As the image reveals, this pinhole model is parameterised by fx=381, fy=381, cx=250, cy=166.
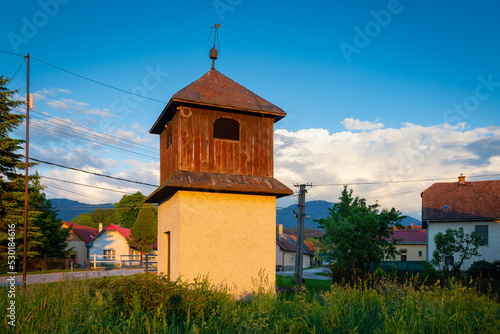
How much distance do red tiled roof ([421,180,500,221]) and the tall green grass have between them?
25241 millimetres

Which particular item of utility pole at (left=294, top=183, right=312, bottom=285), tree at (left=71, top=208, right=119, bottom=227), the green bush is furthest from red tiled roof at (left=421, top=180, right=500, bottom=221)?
tree at (left=71, top=208, right=119, bottom=227)

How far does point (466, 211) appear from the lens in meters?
31.6

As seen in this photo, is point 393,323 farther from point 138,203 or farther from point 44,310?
point 138,203

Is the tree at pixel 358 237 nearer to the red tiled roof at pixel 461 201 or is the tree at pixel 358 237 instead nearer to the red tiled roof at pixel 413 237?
the red tiled roof at pixel 461 201

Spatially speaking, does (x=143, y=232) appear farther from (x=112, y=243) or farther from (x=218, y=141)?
(x=218, y=141)

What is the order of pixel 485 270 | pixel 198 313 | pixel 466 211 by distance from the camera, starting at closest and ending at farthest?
pixel 198 313 → pixel 485 270 → pixel 466 211

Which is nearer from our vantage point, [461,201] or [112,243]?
[461,201]

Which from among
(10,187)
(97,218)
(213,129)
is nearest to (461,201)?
(213,129)

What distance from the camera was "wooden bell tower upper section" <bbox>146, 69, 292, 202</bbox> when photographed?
12.5 metres

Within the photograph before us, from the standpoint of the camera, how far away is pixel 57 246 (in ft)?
134

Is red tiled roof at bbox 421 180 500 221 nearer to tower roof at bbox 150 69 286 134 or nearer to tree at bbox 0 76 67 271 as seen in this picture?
tower roof at bbox 150 69 286 134

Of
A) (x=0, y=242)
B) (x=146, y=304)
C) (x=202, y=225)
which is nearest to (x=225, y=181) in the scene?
(x=202, y=225)

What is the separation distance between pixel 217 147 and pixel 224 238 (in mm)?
3088

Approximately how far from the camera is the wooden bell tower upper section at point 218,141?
1252 cm
